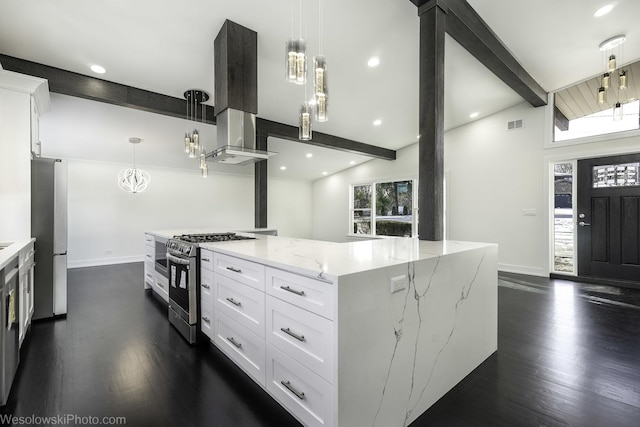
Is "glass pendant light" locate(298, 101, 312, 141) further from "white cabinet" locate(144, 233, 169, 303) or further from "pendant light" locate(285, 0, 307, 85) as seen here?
"white cabinet" locate(144, 233, 169, 303)

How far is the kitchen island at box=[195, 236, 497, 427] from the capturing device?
4.20 ft

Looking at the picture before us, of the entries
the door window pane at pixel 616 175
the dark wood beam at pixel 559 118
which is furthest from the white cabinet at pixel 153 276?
the dark wood beam at pixel 559 118

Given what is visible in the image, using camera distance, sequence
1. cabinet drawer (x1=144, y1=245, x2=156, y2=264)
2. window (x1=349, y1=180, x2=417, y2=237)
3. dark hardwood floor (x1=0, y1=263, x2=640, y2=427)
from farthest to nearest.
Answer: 1. window (x1=349, y1=180, x2=417, y2=237)
2. cabinet drawer (x1=144, y1=245, x2=156, y2=264)
3. dark hardwood floor (x1=0, y1=263, x2=640, y2=427)

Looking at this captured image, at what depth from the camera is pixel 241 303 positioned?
1.97m

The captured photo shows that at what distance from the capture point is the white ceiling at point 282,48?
2.82m

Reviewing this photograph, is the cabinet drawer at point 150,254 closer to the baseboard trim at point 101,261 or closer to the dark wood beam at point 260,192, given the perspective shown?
the dark wood beam at point 260,192

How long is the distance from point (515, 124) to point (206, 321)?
627cm

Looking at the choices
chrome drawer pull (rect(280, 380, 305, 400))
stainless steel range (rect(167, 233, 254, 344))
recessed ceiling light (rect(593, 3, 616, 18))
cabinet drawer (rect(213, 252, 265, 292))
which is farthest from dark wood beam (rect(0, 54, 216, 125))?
recessed ceiling light (rect(593, 3, 616, 18))

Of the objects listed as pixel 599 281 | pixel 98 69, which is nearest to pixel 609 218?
pixel 599 281

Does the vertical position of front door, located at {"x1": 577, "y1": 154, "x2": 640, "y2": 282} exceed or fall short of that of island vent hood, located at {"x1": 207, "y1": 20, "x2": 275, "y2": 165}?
it falls short

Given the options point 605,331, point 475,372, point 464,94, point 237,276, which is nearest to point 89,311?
point 237,276

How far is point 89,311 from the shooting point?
133 inches

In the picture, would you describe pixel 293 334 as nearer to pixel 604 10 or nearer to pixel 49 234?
pixel 49 234

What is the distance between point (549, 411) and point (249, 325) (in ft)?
6.09
